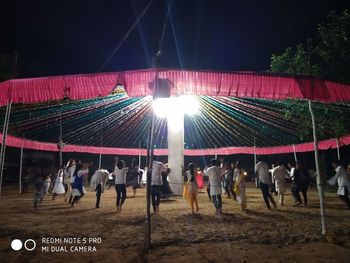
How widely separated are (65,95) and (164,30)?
2951 mm

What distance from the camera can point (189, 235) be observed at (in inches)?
235

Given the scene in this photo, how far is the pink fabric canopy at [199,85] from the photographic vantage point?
639 centimetres

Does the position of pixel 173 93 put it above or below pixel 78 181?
above

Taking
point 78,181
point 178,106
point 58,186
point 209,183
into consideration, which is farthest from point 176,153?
point 58,186

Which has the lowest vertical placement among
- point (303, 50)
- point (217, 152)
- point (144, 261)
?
point (144, 261)

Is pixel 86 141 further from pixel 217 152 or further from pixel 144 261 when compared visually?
pixel 144 261

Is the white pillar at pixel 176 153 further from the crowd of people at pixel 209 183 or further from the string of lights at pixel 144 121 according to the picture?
the crowd of people at pixel 209 183

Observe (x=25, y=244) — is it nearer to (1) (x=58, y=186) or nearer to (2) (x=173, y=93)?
(2) (x=173, y=93)

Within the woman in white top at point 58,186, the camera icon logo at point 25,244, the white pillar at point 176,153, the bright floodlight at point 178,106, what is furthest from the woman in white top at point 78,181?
the white pillar at point 176,153

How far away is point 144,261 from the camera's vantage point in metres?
4.50

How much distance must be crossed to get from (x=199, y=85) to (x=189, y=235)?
3.46 m

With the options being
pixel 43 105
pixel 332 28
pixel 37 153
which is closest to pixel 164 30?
pixel 43 105

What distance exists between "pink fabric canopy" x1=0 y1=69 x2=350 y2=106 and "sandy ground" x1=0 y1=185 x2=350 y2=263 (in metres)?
3.18

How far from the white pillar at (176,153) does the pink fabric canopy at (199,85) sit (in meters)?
7.60
